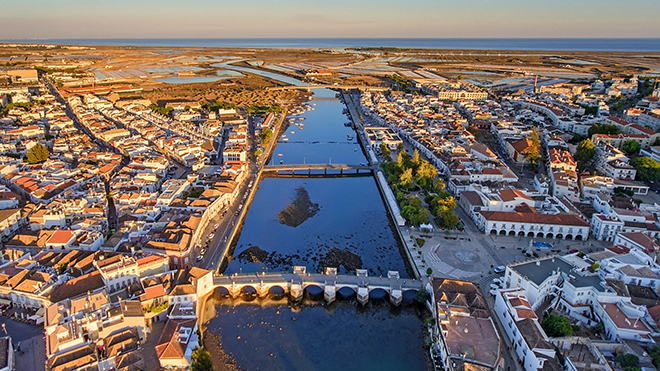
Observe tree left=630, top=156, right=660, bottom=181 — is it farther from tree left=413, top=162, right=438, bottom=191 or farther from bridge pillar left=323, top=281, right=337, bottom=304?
bridge pillar left=323, top=281, right=337, bottom=304

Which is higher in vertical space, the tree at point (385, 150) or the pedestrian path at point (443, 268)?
the tree at point (385, 150)

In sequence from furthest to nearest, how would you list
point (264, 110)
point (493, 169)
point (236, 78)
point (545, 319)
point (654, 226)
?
point (236, 78)
point (264, 110)
point (493, 169)
point (654, 226)
point (545, 319)

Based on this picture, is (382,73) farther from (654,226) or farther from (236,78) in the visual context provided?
(654,226)

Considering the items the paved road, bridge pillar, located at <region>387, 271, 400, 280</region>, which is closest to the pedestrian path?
bridge pillar, located at <region>387, 271, 400, 280</region>

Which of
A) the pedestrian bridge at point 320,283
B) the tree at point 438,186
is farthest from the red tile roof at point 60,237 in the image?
the tree at point 438,186

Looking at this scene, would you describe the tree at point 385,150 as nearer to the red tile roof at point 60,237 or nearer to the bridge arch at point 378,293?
the bridge arch at point 378,293

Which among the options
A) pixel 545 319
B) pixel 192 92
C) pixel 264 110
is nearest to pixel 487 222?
pixel 545 319

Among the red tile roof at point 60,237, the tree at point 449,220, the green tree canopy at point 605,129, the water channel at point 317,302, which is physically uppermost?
the green tree canopy at point 605,129
